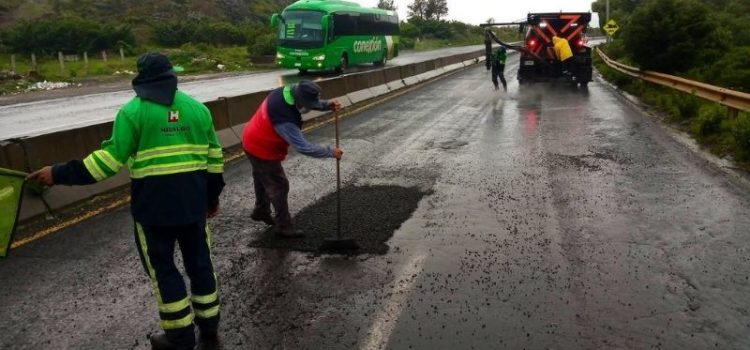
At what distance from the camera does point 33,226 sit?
629 cm

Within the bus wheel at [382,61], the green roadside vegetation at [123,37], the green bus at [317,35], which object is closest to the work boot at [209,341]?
the green roadside vegetation at [123,37]

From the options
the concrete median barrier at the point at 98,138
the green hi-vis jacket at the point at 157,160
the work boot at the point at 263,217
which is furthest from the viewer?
the concrete median barrier at the point at 98,138

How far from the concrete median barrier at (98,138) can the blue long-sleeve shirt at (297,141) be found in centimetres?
295

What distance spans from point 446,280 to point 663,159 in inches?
234

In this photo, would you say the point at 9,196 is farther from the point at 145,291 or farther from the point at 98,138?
the point at 98,138

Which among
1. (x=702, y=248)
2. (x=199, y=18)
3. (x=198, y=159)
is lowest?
(x=702, y=248)

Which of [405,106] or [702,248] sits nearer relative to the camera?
[702,248]

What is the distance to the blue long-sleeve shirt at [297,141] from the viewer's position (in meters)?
5.36

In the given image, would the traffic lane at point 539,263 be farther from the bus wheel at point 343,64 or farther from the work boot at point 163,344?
the bus wheel at point 343,64

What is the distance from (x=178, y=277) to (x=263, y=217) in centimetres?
237

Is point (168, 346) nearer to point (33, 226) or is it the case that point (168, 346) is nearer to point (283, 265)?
point (283, 265)

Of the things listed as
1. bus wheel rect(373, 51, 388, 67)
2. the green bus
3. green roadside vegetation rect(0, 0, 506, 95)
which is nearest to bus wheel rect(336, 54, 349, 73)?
the green bus

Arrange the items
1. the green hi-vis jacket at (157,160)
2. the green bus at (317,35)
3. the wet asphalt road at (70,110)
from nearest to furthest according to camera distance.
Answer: the green hi-vis jacket at (157,160), the wet asphalt road at (70,110), the green bus at (317,35)

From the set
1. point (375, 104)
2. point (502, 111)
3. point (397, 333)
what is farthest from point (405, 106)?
point (397, 333)
